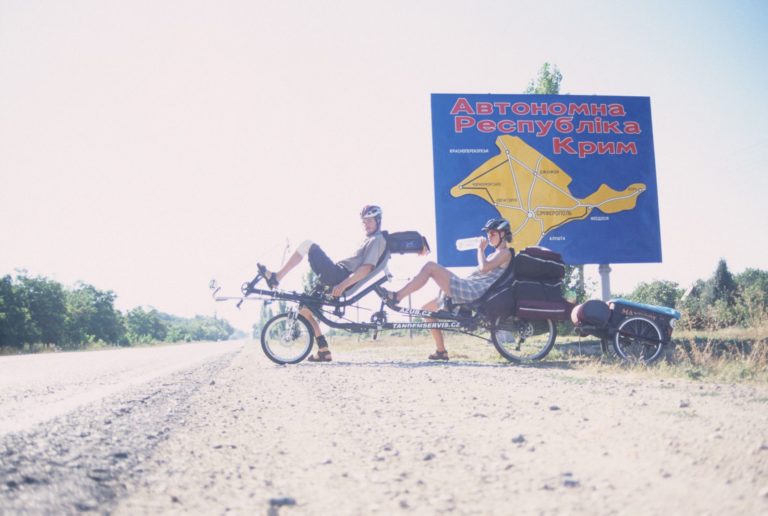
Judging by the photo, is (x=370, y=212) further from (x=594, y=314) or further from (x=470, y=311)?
(x=594, y=314)

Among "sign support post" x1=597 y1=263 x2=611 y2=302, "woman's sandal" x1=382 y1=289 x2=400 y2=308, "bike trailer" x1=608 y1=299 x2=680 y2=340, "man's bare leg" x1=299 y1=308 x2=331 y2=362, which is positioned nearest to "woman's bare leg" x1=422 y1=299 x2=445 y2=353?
"woman's sandal" x1=382 y1=289 x2=400 y2=308

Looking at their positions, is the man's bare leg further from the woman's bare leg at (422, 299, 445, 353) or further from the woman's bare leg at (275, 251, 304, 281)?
the woman's bare leg at (422, 299, 445, 353)

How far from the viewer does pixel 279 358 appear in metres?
7.13

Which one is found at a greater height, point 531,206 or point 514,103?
point 514,103

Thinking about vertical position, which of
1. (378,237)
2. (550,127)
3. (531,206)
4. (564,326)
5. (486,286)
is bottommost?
(564,326)

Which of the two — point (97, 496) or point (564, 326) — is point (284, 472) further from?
point (564, 326)

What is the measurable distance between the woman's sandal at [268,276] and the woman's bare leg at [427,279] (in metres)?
1.73

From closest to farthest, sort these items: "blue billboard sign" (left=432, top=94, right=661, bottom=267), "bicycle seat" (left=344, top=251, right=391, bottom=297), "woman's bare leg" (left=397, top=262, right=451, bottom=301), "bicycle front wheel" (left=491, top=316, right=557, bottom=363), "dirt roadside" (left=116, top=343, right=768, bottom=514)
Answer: "dirt roadside" (left=116, top=343, right=768, bottom=514)
"bicycle front wheel" (left=491, top=316, right=557, bottom=363)
"woman's bare leg" (left=397, top=262, right=451, bottom=301)
"bicycle seat" (left=344, top=251, right=391, bottom=297)
"blue billboard sign" (left=432, top=94, right=661, bottom=267)

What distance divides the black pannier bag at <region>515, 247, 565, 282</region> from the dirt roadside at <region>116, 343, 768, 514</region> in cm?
327

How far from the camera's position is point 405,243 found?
731 centimetres

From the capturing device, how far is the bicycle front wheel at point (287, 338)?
716 cm

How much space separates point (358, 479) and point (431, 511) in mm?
376

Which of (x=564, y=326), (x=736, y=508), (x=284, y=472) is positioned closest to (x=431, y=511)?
(x=284, y=472)

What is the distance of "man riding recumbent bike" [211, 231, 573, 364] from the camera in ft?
21.7
